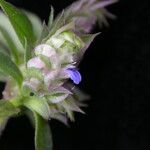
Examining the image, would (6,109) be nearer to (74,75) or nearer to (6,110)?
(6,110)

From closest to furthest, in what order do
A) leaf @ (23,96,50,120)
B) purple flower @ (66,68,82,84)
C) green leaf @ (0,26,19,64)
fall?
purple flower @ (66,68,82,84) < leaf @ (23,96,50,120) < green leaf @ (0,26,19,64)

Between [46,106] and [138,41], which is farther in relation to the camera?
[138,41]

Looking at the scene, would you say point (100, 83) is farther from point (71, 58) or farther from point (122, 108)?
point (71, 58)

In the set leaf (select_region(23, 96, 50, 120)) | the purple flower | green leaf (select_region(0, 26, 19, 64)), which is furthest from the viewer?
green leaf (select_region(0, 26, 19, 64))

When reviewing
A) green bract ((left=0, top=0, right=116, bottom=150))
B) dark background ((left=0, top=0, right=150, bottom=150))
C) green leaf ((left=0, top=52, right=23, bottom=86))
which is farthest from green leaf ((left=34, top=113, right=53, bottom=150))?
dark background ((left=0, top=0, right=150, bottom=150))

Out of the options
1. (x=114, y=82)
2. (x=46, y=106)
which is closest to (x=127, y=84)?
(x=114, y=82)

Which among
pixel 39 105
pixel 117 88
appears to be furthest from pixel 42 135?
pixel 117 88

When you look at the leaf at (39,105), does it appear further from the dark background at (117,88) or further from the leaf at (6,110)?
the dark background at (117,88)

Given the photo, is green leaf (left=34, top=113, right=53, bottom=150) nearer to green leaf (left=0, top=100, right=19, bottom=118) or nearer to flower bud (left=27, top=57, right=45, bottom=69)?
green leaf (left=0, top=100, right=19, bottom=118)
